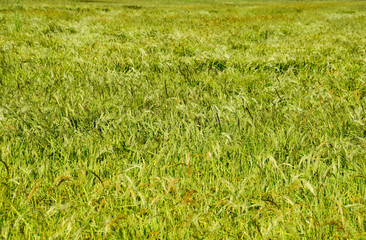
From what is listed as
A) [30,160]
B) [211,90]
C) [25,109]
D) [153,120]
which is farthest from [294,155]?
[25,109]

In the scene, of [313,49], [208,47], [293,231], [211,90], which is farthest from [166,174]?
[313,49]

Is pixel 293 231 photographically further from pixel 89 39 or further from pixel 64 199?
pixel 89 39

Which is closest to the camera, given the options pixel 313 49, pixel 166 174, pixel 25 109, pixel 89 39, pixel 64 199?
pixel 64 199

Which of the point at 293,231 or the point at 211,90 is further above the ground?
the point at 211,90

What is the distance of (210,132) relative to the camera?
2.33m

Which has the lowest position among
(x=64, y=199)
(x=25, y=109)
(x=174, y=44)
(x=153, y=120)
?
(x=64, y=199)

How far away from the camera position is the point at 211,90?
11.1ft

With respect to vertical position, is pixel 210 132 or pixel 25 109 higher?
pixel 25 109

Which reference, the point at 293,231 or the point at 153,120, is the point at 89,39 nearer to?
the point at 153,120

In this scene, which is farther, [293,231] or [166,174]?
[166,174]

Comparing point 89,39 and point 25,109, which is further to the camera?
point 89,39

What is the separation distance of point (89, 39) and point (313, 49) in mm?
5053

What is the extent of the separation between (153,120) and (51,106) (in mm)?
1022

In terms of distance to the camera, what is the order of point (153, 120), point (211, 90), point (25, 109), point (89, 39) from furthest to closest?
point (89, 39) < point (211, 90) < point (153, 120) < point (25, 109)
